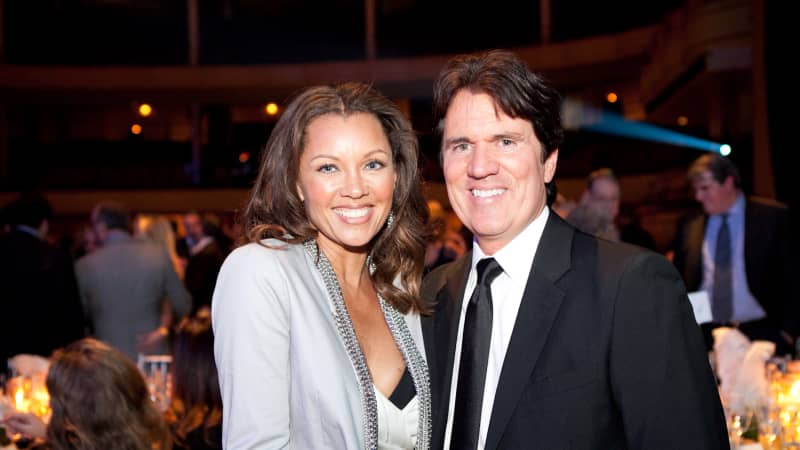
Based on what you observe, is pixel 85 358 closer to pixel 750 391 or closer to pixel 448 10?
pixel 750 391

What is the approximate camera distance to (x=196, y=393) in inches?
122

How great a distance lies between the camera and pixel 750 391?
3.18 metres

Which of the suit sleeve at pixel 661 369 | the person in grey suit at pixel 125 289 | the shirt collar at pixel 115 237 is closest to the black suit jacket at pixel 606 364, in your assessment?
the suit sleeve at pixel 661 369

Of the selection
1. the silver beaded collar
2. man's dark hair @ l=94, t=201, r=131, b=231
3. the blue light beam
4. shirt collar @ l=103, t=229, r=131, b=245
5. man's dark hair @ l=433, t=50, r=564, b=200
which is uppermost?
the blue light beam

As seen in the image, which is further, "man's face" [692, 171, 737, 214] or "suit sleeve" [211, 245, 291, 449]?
"man's face" [692, 171, 737, 214]

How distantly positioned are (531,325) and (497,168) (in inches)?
13.0

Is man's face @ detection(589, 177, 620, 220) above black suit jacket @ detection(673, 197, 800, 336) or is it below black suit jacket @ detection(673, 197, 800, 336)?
above

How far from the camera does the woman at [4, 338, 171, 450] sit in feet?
8.68

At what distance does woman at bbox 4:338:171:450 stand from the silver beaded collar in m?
0.95

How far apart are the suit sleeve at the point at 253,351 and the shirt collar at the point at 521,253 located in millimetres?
464

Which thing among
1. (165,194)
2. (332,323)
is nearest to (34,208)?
(332,323)

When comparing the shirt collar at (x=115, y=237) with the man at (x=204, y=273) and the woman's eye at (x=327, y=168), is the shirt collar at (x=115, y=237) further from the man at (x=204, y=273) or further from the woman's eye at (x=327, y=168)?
the woman's eye at (x=327, y=168)

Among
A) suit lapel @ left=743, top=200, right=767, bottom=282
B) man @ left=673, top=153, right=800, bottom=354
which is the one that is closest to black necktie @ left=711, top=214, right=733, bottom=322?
man @ left=673, top=153, right=800, bottom=354

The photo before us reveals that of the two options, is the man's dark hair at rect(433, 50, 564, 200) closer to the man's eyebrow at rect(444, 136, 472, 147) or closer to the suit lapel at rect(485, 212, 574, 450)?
the man's eyebrow at rect(444, 136, 472, 147)
